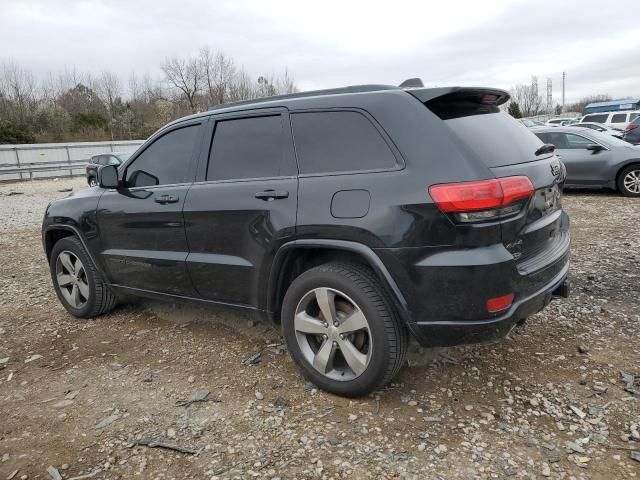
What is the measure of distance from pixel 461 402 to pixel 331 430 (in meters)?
0.81

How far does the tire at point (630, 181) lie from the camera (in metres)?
9.73

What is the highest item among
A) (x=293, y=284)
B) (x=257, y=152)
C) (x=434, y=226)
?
(x=257, y=152)

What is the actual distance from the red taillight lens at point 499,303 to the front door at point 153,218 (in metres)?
2.16

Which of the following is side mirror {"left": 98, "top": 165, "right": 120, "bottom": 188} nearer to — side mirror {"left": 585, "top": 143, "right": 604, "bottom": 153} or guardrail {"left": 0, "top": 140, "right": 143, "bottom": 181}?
side mirror {"left": 585, "top": 143, "right": 604, "bottom": 153}

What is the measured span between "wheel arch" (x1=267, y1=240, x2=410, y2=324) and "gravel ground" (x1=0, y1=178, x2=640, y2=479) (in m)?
0.60

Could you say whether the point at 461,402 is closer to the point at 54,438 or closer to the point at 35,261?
the point at 54,438

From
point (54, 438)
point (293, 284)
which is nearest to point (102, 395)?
point (54, 438)

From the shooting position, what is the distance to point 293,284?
3.04 metres

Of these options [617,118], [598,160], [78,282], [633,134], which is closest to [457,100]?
[78,282]

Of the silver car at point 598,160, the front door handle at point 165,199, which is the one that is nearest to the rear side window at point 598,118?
the silver car at point 598,160

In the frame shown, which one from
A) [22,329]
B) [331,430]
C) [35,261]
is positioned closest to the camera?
[331,430]

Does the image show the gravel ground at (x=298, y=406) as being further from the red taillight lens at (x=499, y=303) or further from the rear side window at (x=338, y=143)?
the rear side window at (x=338, y=143)

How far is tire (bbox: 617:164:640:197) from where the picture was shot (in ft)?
31.9

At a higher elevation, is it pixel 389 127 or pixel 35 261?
pixel 389 127
